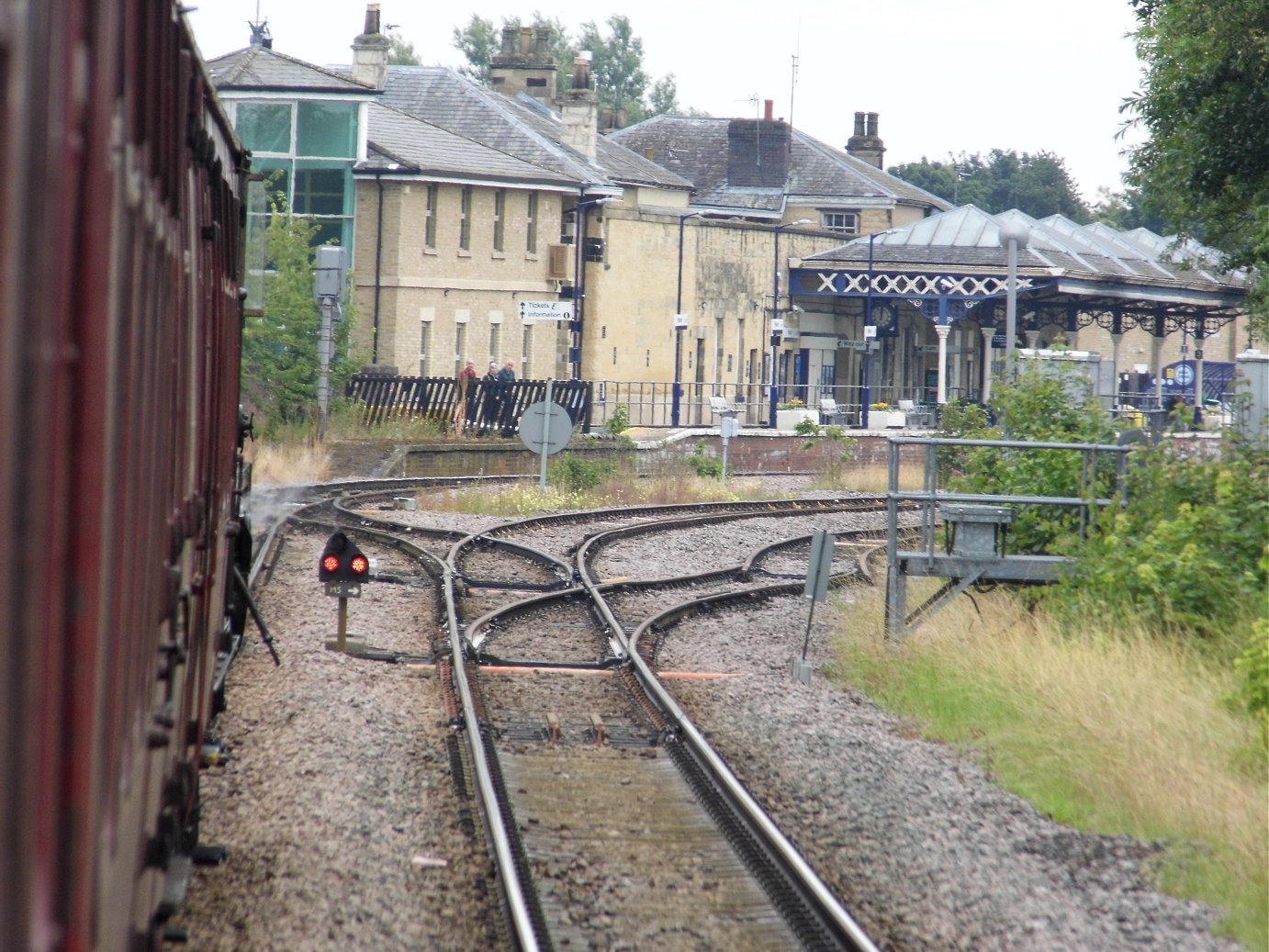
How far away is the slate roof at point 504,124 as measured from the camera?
153 feet

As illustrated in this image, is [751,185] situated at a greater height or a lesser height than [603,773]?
greater

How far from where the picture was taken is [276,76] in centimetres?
4116

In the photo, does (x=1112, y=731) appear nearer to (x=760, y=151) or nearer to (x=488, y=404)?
(x=488, y=404)

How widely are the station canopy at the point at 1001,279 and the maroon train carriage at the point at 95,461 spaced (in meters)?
43.9

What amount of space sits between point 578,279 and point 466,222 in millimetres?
4161

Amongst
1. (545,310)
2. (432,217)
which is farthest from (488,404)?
(545,310)

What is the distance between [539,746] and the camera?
31.3 ft

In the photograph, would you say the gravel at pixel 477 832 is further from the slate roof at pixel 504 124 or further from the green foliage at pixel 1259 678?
the slate roof at pixel 504 124

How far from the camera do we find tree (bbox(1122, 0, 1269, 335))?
17.8m

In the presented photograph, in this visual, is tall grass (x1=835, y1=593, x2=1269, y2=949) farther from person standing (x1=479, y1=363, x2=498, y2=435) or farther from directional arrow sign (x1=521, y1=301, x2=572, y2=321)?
person standing (x1=479, y1=363, x2=498, y2=435)

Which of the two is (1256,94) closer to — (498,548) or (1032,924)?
(498,548)

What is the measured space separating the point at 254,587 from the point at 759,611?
4.64 meters

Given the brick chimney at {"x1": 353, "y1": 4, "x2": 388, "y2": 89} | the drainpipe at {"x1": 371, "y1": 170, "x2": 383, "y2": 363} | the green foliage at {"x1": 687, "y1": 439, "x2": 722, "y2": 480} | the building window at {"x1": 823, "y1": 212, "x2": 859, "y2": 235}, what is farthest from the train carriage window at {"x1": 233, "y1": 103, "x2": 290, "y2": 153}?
the building window at {"x1": 823, "y1": 212, "x2": 859, "y2": 235}

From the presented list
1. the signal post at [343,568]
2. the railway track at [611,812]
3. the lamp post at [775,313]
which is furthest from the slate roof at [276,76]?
the signal post at [343,568]
